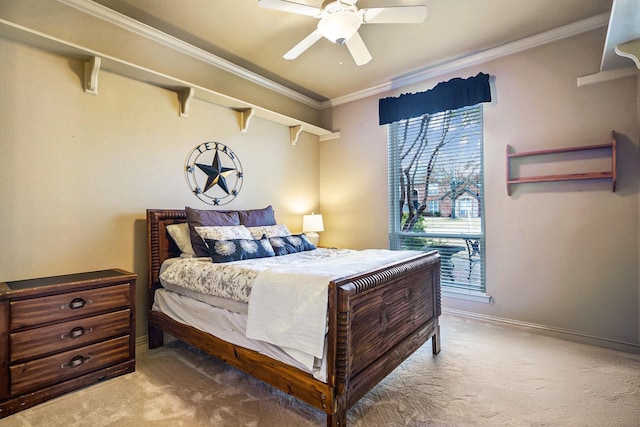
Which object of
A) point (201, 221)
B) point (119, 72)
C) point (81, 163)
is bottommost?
point (201, 221)

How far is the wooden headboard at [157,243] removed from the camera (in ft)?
8.54

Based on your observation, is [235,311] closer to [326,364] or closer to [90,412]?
[326,364]

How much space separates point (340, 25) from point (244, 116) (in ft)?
5.75

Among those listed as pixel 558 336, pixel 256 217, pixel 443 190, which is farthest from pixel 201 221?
pixel 558 336

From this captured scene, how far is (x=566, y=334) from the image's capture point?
2.76 m

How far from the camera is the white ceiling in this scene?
2439mm

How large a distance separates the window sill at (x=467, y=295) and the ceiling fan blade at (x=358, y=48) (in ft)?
8.50

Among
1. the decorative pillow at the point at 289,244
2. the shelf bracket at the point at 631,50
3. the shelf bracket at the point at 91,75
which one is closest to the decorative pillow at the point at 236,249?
the decorative pillow at the point at 289,244

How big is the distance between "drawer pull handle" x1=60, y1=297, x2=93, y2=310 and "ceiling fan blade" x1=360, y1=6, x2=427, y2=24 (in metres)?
2.67

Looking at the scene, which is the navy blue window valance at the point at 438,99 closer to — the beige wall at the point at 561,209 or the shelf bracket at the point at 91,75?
the beige wall at the point at 561,209

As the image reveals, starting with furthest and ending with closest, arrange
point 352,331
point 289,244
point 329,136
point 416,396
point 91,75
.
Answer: point 329,136 < point 289,244 < point 91,75 < point 416,396 < point 352,331

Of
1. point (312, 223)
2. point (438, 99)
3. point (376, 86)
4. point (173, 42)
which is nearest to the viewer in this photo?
point (173, 42)

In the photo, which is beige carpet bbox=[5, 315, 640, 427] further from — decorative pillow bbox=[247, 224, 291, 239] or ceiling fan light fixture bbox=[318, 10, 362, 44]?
ceiling fan light fixture bbox=[318, 10, 362, 44]

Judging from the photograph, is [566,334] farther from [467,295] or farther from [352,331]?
[352,331]
